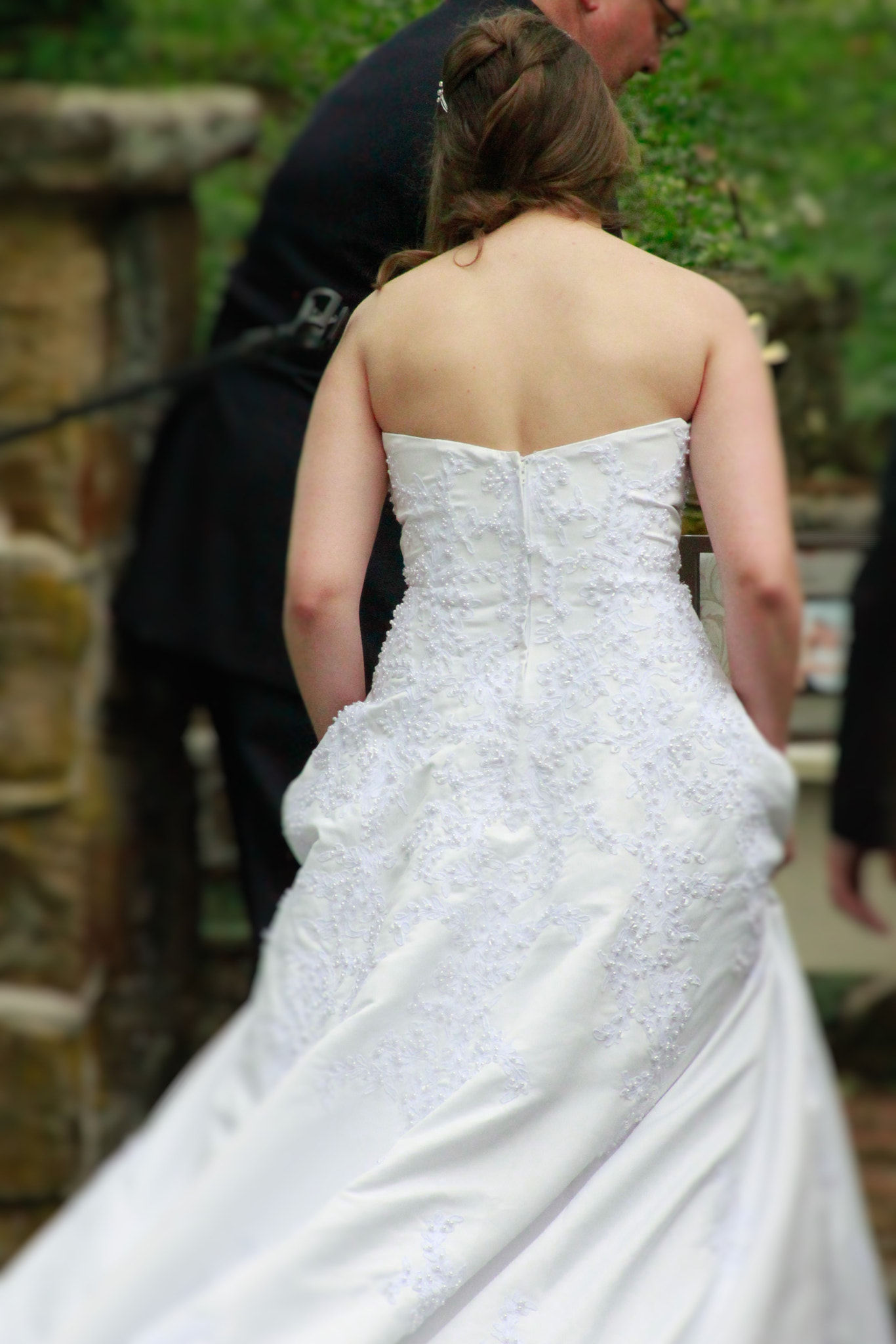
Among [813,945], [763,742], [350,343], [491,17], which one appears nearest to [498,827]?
[763,742]

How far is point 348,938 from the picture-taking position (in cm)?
106

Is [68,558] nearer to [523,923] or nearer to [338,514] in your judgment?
[338,514]

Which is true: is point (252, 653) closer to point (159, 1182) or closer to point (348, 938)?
point (348, 938)

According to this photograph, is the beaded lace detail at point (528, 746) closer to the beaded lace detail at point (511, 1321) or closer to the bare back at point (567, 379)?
the bare back at point (567, 379)

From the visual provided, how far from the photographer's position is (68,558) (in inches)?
80.2

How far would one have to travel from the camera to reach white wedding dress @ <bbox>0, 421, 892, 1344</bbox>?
38.9 inches

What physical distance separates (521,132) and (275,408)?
60 cm

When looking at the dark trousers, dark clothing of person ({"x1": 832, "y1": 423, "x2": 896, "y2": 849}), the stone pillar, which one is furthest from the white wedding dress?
the stone pillar

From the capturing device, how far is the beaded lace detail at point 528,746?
1000mm

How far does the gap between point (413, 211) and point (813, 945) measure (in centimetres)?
115

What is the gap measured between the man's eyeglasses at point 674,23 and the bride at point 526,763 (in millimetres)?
161

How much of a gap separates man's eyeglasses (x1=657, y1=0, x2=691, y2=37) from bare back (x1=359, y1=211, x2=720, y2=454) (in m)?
0.22

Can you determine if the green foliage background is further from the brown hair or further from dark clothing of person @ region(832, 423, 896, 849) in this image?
dark clothing of person @ region(832, 423, 896, 849)

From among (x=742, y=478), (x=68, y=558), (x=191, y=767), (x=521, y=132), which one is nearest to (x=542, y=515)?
(x=742, y=478)
